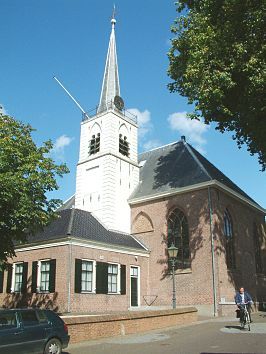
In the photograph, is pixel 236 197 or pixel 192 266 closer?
pixel 192 266

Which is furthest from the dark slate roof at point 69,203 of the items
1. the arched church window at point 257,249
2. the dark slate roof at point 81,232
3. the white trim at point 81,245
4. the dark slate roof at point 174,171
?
the arched church window at point 257,249

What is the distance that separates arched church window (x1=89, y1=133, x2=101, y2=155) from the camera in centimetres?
3148

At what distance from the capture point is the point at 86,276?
22.6m

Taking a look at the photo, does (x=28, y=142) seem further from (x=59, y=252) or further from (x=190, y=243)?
(x=190, y=243)

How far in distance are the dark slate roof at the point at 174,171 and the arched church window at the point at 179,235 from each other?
76.9 inches

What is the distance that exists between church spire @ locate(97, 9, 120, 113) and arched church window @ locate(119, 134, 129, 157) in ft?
9.68

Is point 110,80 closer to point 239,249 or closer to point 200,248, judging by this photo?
point 200,248

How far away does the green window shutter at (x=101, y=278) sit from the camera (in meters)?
23.0

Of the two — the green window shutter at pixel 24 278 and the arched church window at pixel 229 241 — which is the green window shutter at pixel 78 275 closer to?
the green window shutter at pixel 24 278

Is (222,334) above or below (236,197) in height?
below

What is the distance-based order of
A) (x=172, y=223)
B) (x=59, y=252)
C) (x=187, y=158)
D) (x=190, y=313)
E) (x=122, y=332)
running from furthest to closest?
(x=187, y=158) → (x=172, y=223) → (x=59, y=252) → (x=190, y=313) → (x=122, y=332)

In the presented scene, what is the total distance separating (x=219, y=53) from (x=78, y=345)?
13.2m

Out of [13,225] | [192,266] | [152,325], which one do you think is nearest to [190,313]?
[152,325]

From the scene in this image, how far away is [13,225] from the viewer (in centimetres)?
1343
